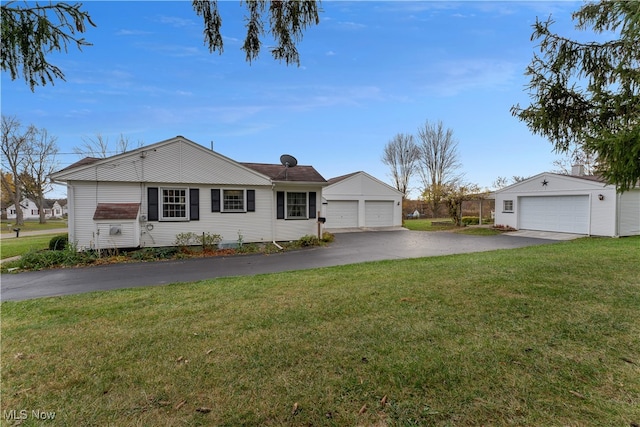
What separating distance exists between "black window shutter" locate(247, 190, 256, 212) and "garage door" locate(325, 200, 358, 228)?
9070 millimetres

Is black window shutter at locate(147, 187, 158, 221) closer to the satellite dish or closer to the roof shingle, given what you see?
the roof shingle

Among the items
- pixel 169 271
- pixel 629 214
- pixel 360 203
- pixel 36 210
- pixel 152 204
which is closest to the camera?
pixel 169 271

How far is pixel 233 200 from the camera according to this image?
12.8 metres

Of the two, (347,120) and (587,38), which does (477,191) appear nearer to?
(347,120)

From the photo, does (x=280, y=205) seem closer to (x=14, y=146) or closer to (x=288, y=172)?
(x=288, y=172)

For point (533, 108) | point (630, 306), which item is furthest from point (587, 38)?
point (630, 306)

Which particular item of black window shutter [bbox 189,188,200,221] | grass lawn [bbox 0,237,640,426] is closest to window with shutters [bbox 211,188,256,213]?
black window shutter [bbox 189,188,200,221]

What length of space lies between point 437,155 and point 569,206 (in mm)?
18326

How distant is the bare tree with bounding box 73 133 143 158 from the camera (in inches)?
1105

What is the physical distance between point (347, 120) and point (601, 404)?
17.9m

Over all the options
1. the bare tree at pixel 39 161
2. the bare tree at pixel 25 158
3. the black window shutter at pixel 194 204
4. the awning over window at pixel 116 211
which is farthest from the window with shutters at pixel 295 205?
the bare tree at pixel 39 161

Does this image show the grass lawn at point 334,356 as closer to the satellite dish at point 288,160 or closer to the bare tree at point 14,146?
the satellite dish at point 288,160

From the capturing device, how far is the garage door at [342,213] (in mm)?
21516

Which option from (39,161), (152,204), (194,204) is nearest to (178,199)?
(194,204)
